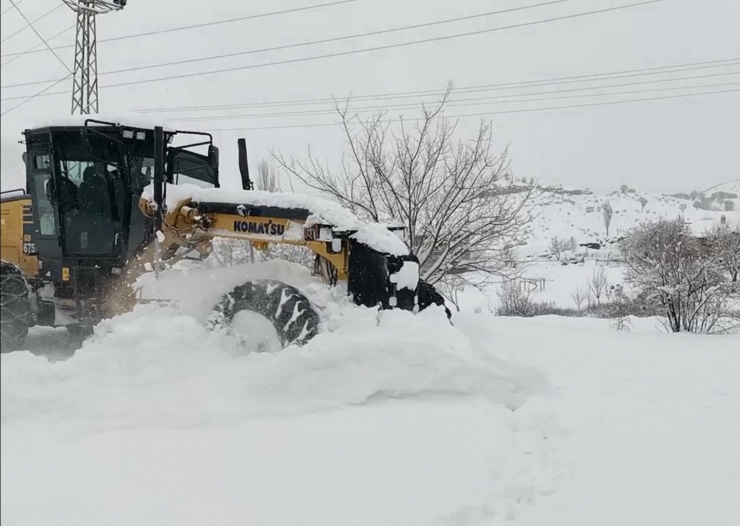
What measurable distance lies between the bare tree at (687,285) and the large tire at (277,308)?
13.2 m

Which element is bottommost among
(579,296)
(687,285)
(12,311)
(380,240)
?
(579,296)

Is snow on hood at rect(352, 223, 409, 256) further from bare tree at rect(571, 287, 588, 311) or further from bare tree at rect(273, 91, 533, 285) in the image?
bare tree at rect(571, 287, 588, 311)

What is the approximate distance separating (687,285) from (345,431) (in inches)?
570

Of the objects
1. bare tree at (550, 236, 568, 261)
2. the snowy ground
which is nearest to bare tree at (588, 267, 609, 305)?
bare tree at (550, 236, 568, 261)

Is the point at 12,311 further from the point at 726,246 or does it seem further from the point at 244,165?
the point at 726,246

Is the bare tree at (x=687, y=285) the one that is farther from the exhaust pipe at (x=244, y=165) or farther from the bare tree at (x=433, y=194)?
the exhaust pipe at (x=244, y=165)

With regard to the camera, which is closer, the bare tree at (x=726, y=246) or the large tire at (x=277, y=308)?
the large tire at (x=277, y=308)

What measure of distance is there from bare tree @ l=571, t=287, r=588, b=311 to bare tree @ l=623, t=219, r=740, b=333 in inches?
402

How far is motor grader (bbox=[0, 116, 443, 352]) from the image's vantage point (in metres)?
4.98

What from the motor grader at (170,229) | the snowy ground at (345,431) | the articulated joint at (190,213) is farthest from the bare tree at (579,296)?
the articulated joint at (190,213)

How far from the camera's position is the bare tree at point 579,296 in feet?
87.6

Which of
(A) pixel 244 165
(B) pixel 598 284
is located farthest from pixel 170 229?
(B) pixel 598 284

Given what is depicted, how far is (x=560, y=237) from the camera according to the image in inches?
1063

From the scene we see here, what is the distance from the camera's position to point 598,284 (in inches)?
1019
